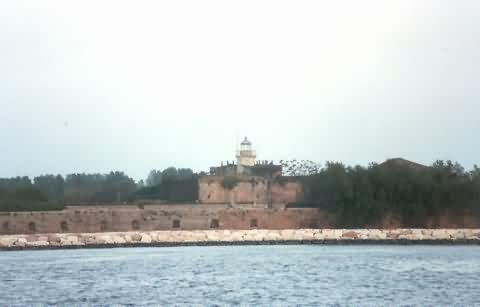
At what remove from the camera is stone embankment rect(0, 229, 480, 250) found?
48.3 metres

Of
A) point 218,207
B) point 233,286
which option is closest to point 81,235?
point 218,207

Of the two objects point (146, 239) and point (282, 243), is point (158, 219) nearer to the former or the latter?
point (146, 239)

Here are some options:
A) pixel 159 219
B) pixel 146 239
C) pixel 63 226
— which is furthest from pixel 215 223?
pixel 63 226

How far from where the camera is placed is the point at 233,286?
97.0ft

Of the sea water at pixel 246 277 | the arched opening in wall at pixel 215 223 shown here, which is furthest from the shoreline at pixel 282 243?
the arched opening in wall at pixel 215 223

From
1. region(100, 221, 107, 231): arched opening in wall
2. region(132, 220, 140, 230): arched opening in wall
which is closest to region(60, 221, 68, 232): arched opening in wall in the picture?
region(100, 221, 107, 231): arched opening in wall

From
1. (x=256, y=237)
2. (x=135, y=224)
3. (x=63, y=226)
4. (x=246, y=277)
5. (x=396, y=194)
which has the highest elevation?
(x=396, y=194)

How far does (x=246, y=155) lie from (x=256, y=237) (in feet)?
78.7

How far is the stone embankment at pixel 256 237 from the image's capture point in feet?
158

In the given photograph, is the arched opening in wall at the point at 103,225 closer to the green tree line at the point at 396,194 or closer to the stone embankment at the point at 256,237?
the stone embankment at the point at 256,237

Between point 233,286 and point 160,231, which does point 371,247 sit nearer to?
point 160,231

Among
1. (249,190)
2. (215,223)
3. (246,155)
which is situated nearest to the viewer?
(215,223)

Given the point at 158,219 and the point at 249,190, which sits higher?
the point at 249,190

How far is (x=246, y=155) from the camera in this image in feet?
242
